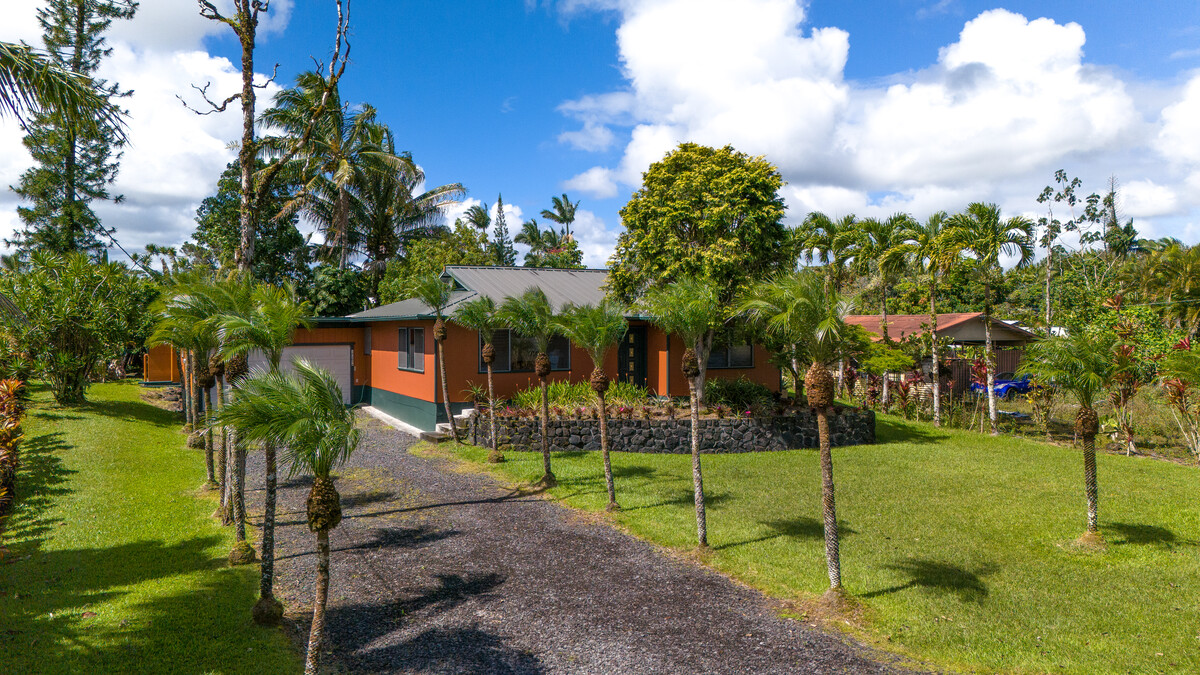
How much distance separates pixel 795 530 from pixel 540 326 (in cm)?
606

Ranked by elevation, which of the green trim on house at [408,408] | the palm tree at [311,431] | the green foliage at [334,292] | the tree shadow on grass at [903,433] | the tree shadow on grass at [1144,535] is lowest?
the tree shadow on grass at [1144,535]

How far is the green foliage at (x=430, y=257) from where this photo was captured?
90.0ft

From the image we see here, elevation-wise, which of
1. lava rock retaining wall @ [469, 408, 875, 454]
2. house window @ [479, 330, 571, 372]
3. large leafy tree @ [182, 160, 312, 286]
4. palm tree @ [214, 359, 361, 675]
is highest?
large leafy tree @ [182, 160, 312, 286]

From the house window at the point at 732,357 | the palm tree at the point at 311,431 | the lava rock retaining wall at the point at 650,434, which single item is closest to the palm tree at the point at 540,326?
the lava rock retaining wall at the point at 650,434

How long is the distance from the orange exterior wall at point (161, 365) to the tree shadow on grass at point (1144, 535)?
30.8m

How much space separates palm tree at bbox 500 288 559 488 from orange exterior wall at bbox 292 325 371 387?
10.3 m

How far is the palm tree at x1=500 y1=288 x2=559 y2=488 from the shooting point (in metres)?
11.5

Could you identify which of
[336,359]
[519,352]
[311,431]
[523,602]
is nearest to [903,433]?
[519,352]

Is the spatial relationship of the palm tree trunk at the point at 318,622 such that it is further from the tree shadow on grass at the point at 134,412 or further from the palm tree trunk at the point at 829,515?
the tree shadow on grass at the point at 134,412

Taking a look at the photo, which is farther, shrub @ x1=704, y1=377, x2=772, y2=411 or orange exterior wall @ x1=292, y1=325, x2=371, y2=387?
orange exterior wall @ x1=292, y1=325, x2=371, y2=387

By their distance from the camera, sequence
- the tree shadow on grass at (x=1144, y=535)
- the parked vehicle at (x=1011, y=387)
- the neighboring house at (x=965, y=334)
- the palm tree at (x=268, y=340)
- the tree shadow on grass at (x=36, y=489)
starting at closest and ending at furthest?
the palm tree at (x=268, y=340) → the tree shadow on grass at (x=36, y=489) → the tree shadow on grass at (x=1144, y=535) → the parked vehicle at (x=1011, y=387) → the neighboring house at (x=965, y=334)

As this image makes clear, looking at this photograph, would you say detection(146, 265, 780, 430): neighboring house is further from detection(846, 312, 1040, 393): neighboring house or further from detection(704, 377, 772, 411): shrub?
detection(846, 312, 1040, 393): neighboring house

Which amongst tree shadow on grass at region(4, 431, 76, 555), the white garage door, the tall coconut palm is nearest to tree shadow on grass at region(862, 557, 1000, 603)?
the tall coconut palm

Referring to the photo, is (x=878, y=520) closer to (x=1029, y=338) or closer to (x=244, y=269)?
(x=244, y=269)
